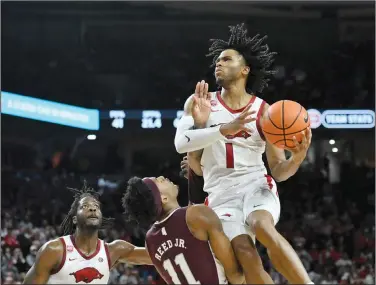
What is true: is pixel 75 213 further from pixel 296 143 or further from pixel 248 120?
pixel 296 143

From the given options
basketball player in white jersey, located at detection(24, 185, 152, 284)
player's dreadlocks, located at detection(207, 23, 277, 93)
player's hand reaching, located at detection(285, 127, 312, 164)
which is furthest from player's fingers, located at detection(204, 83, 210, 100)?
basketball player in white jersey, located at detection(24, 185, 152, 284)

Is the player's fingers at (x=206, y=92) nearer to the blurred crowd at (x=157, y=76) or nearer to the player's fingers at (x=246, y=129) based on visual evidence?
the player's fingers at (x=246, y=129)

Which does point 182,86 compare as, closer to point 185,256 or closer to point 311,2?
point 311,2

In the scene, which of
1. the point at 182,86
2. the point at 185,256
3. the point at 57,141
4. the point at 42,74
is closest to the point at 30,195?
the point at 57,141

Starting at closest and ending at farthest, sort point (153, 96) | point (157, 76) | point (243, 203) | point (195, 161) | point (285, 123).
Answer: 1. point (285, 123)
2. point (243, 203)
3. point (195, 161)
4. point (153, 96)
5. point (157, 76)

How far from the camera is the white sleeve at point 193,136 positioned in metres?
4.72

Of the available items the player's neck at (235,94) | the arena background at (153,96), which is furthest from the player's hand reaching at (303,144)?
the arena background at (153,96)

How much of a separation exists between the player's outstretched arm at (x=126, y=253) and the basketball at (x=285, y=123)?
161 centimetres

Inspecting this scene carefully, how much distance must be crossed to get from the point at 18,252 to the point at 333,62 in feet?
28.9

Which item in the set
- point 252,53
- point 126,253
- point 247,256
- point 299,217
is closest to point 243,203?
point 247,256

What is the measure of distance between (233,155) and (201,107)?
15.4 inches

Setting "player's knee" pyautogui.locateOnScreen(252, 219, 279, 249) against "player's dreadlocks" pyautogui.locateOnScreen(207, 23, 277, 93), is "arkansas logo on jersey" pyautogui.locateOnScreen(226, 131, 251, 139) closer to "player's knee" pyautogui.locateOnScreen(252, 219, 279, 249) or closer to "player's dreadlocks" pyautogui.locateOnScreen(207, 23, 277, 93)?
"player's dreadlocks" pyautogui.locateOnScreen(207, 23, 277, 93)

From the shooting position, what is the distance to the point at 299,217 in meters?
16.4

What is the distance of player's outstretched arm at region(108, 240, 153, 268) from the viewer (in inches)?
226
